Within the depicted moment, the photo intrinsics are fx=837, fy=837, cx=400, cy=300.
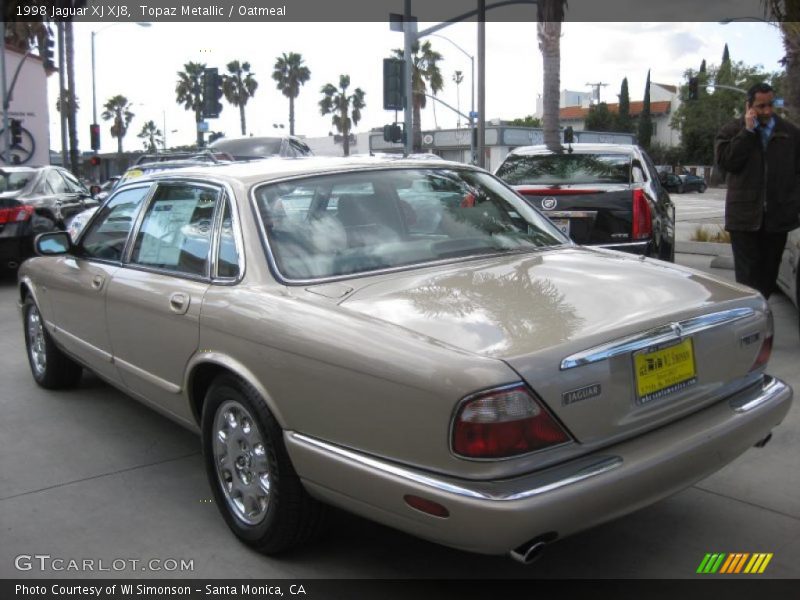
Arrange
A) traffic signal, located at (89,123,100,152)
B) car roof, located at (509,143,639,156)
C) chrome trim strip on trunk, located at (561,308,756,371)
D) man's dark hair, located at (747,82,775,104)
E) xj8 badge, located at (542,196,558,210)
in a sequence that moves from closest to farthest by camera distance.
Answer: chrome trim strip on trunk, located at (561,308,756,371) < man's dark hair, located at (747,82,775,104) < xj8 badge, located at (542,196,558,210) < car roof, located at (509,143,639,156) < traffic signal, located at (89,123,100,152)

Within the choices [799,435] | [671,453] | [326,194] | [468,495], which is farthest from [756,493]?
[326,194]

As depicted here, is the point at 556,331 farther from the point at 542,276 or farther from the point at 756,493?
the point at 756,493

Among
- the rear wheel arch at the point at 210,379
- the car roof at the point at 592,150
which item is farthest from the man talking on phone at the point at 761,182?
the rear wheel arch at the point at 210,379

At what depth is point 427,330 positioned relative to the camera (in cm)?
271

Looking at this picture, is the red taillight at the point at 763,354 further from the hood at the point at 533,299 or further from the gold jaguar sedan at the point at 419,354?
the hood at the point at 533,299

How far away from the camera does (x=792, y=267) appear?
6.77 m

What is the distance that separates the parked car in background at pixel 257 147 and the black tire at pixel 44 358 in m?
13.0

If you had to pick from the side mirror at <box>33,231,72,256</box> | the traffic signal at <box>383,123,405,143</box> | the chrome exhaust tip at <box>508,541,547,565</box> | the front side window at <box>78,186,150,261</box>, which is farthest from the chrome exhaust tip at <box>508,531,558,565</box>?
the traffic signal at <box>383,123,405,143</box>

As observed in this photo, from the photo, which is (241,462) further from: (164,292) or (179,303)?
(164,292)

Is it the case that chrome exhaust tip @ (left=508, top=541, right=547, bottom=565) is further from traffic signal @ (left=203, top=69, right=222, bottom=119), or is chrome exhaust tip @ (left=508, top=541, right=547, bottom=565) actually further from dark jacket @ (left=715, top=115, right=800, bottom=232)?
traffic signal @ (left=203, top=69, right=222, bottom=119)

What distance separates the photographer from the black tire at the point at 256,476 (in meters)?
3.09

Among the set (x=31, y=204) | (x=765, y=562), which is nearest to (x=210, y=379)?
(x=765, y=562)

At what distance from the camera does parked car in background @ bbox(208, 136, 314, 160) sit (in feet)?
61.8

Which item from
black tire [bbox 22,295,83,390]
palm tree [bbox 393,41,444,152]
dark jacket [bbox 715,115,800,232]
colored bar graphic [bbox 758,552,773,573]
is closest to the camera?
colored bar graphic [bbox 758,552,773,573]
